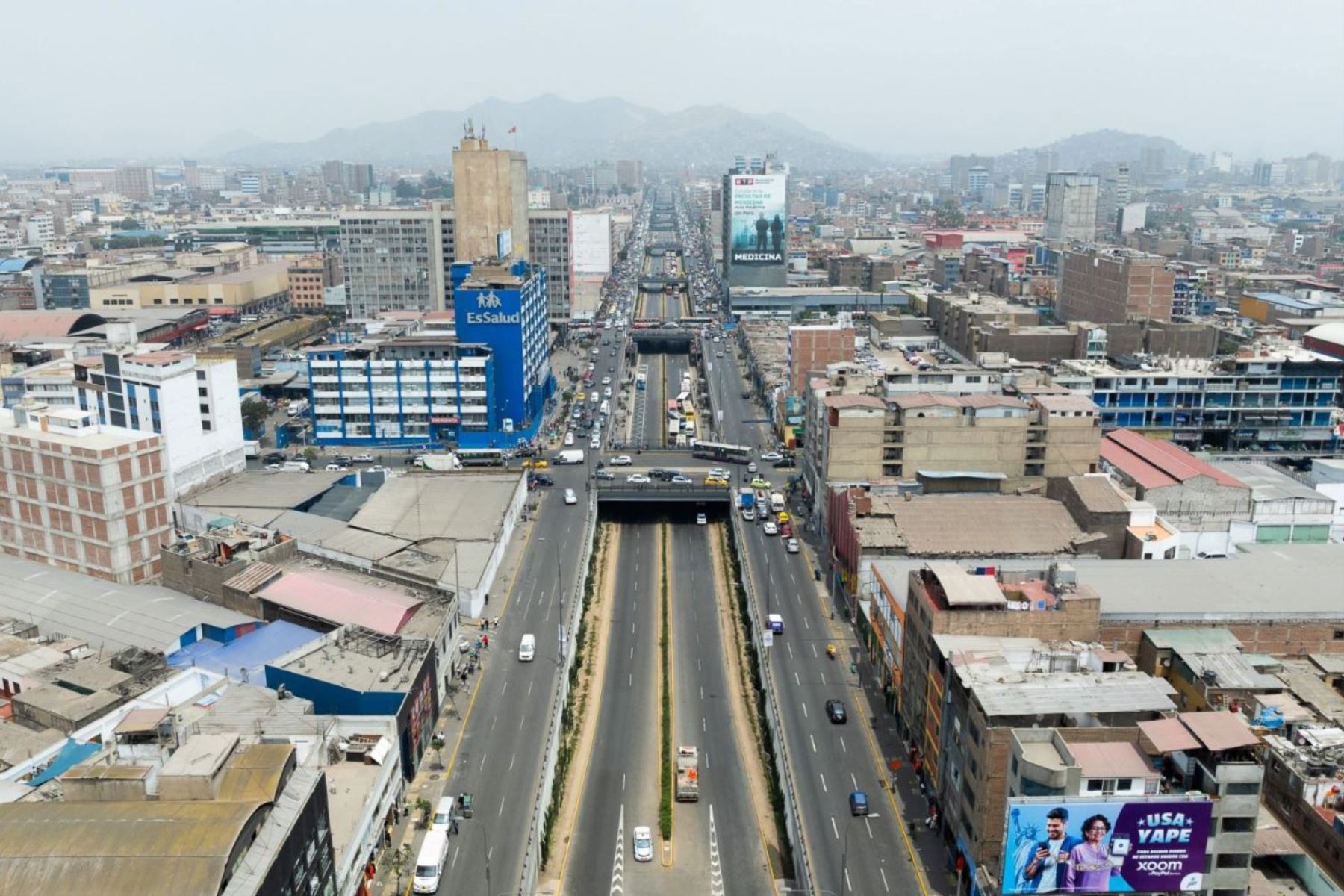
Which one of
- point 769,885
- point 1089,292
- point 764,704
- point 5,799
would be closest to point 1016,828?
point 769,885

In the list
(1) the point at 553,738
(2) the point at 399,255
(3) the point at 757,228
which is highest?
(3) the point at 757,228

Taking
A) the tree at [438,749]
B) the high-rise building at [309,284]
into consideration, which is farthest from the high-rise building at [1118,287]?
the high-rise building at [309,284]

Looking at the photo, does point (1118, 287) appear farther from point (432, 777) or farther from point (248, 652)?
point (248, 652)

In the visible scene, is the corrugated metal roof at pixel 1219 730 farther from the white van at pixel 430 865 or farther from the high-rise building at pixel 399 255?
the high-rise building at pixel 399 255

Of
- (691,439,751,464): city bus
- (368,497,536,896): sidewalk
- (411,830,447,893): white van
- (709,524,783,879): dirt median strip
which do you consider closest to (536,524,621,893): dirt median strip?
(411,830,447,893): white van

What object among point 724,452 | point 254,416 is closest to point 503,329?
point 724,452

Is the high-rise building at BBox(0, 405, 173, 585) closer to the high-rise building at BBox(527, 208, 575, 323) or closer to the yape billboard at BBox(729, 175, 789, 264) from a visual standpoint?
the high-rise building at BBox(527, 208, 575, 323)
